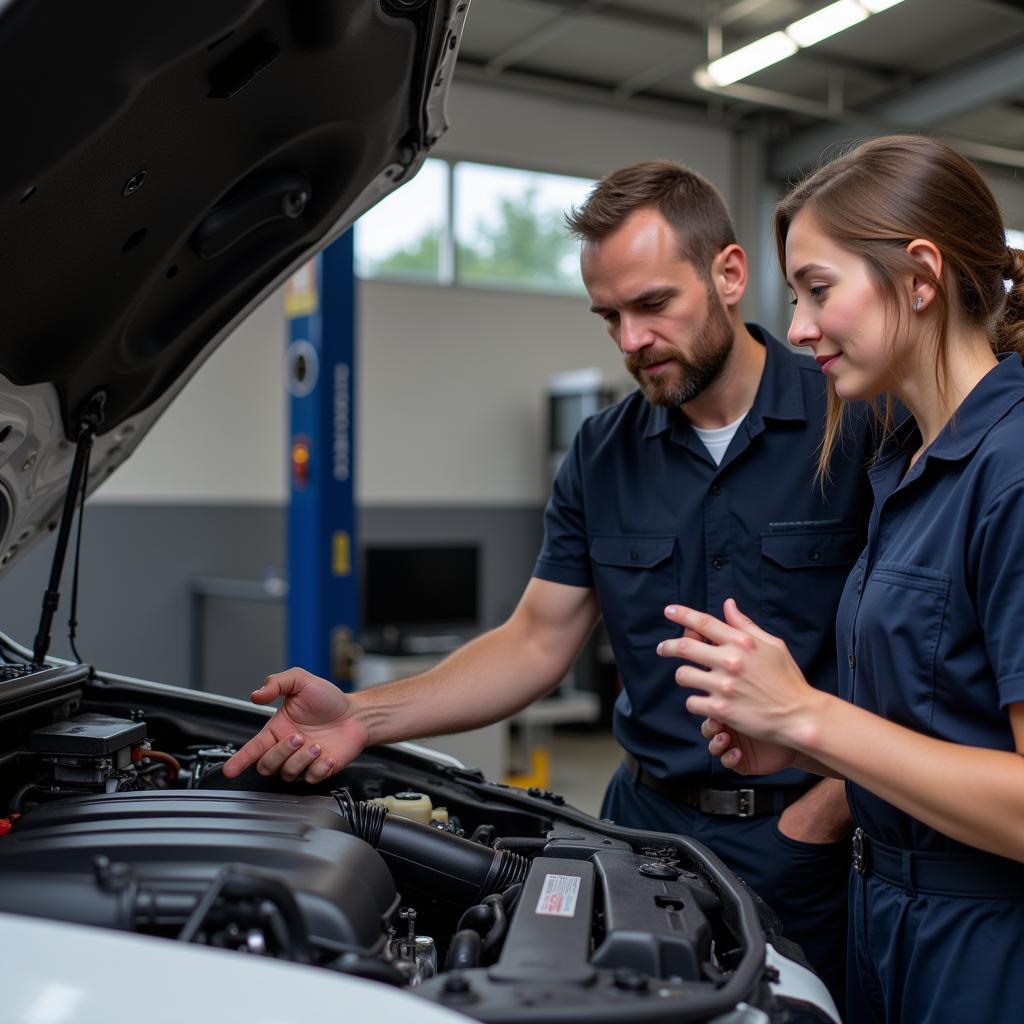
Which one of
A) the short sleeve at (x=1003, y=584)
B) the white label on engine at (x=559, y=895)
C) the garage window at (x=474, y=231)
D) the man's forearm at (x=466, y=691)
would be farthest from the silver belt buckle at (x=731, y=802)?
the garage window at (x=474, y=231)

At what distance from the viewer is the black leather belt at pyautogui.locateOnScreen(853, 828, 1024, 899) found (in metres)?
1.19

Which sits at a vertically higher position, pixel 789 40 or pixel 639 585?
pixel 789 40

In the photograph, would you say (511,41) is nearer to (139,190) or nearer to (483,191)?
(483,191)

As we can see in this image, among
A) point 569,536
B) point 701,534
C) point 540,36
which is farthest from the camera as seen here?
point 540,36

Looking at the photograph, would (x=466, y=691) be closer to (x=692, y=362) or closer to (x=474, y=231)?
(x=692, y=362)

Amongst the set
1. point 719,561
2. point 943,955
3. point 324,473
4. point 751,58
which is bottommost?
point 943,955

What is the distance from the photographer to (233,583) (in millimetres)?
6000

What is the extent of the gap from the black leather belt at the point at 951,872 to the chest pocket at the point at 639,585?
605mm

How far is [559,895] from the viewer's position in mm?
1151

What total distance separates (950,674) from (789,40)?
5.21 meters

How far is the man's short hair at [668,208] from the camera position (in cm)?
176

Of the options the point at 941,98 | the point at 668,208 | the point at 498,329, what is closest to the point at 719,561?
the point at 668,208

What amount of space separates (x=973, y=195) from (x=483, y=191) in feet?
19.9

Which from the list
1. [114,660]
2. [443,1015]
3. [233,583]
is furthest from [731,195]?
[443,1015]
